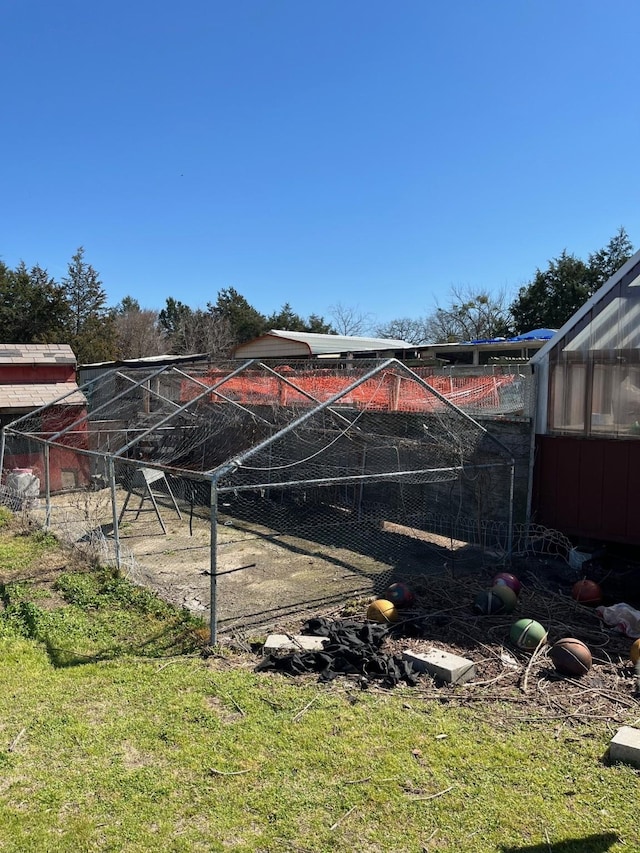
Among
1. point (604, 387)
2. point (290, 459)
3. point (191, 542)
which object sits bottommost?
point (191, 542)

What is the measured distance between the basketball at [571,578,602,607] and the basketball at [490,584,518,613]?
806 mm

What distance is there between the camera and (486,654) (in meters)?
5.54

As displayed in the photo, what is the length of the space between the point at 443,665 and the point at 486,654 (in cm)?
74

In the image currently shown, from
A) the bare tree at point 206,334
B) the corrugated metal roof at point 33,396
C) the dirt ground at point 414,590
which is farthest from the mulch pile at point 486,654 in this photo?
the bare tree at point 206,334

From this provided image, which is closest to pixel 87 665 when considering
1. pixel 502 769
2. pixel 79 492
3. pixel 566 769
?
pixel 502 769

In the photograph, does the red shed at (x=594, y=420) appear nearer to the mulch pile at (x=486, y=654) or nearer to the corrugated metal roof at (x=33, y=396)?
the mulch pile at (x=486, y=654)

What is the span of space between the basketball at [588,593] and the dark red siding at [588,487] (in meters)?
1.28

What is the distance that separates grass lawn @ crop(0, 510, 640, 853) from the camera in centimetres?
318

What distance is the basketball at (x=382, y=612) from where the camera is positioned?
6.14 m

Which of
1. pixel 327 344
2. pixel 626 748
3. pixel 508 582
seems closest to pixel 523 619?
pixel 508 582

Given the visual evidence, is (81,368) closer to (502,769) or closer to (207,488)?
(207,488)

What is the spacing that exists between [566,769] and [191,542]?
6847 millimetres

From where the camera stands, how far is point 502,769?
3.75m

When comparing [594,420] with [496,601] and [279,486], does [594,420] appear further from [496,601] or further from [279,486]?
[279,486]
